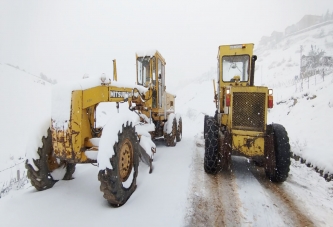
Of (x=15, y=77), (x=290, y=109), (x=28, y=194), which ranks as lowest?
(x=28, y=194)

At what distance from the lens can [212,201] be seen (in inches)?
131

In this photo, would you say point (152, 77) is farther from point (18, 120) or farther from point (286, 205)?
point (18, 120)

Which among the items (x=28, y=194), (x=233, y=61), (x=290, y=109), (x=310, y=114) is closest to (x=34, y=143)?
(x=28, y=194)

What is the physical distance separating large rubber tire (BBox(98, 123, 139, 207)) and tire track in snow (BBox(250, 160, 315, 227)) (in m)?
2.44

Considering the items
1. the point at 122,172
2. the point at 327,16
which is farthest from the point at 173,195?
the point at 327,16

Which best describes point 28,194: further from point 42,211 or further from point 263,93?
point 263,93

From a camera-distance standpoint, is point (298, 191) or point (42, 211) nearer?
point (42, 211)

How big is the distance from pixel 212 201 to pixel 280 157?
1835 millimetres

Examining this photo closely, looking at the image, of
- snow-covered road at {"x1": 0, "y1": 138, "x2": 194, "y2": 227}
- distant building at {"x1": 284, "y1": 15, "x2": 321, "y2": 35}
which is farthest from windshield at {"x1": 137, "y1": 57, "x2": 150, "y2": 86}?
distant building at {"x1": 284, "y1": 15, "x2": 321, "y2": 35}

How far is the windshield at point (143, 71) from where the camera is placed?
23.4ft

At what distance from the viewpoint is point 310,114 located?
24.7 ft

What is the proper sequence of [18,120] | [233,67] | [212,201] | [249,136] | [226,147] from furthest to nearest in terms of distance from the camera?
[18,120] → [233,67] → [226,147] → [249,136] → [212,201]

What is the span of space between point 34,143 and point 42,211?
3.69ft

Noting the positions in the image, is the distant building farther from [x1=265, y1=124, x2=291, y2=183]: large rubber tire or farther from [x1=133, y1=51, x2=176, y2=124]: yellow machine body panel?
[x1=265, y1=124, x2=291, y2=183]: large rubber tire
